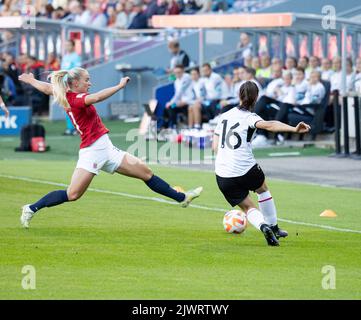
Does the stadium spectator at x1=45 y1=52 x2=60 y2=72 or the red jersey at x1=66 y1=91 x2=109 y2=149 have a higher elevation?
the red jersey at x1=66 y1=91 x2=109 y2=149

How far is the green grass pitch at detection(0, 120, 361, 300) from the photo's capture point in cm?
1027

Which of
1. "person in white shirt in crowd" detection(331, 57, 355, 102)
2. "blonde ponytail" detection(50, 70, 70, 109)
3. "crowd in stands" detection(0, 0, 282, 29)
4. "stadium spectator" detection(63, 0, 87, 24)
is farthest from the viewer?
"stadium spectator" detection(63, 0, 87, 24)

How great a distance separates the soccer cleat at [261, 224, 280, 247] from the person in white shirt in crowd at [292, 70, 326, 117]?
43.9 feet

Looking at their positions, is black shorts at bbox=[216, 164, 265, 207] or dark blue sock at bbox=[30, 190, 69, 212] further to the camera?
dark blue sock at bbox=[30, 190, 69, 212]

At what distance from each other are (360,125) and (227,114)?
10.7 meters

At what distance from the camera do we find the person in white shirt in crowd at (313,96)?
2577 centimetres

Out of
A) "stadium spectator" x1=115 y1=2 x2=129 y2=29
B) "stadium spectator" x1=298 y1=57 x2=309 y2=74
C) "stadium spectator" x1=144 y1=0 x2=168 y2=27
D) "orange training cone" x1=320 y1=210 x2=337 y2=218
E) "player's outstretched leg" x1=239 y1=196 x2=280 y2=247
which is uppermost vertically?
"stadium spectator" x1=144 y1=0 x2=168 y2=27

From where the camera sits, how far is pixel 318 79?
25.8m

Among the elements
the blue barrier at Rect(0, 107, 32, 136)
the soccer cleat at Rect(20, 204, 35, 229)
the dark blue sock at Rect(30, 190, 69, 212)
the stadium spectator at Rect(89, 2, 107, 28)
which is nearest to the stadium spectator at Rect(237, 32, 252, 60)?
the blue barrier at Rect(0, 107, 32, 136)

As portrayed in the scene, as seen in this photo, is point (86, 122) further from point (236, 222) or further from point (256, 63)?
point (256, 63)

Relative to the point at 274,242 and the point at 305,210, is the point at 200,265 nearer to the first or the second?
the point at 274,242

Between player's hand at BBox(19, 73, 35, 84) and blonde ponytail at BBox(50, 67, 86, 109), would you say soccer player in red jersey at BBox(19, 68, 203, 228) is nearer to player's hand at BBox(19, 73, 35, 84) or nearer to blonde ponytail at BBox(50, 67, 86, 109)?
blonde ponytail at BBox(50, 67, 86, 109)
